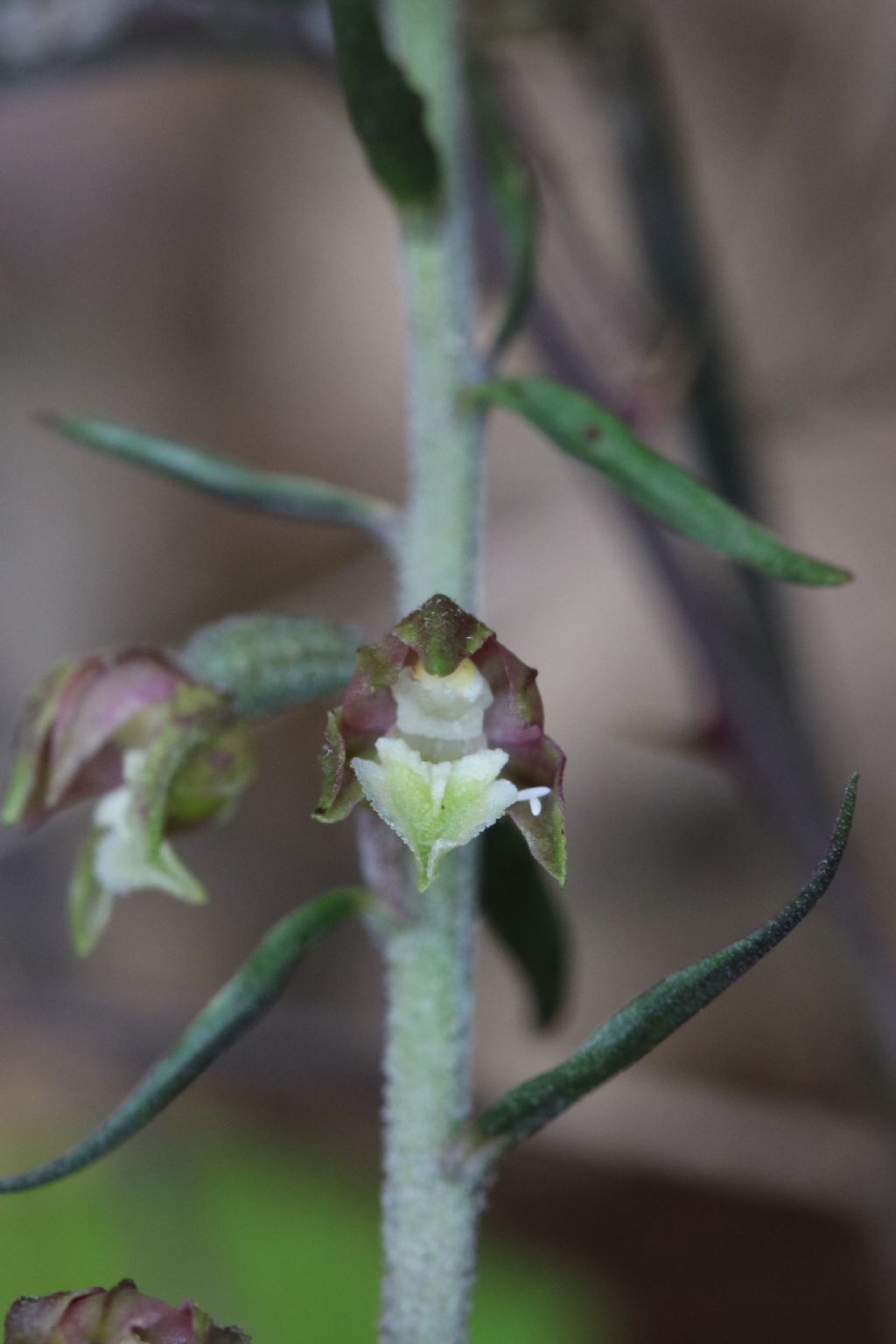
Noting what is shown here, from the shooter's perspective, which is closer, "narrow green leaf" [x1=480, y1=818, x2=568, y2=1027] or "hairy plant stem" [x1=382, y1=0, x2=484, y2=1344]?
"hairy plant stem" [x1=382, y1=0, x2=484, y2=1344]

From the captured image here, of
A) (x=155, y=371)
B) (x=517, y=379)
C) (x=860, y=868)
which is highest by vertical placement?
(x=155, y=371)

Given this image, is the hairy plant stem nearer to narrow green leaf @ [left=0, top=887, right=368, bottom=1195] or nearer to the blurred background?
narrow green leaf @ [left=0, top=887, right=368, bottom=1195]

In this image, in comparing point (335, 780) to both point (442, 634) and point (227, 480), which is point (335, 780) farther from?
point (227, 480)

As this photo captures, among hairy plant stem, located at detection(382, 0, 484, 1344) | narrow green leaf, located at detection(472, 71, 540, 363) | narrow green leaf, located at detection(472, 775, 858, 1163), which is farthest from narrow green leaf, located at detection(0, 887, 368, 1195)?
narrow green leaf, located at detection(472, 71, 540, 363)

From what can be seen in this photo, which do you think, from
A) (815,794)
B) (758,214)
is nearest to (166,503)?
(758,214)

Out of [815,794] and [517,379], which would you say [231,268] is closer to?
[815,794]

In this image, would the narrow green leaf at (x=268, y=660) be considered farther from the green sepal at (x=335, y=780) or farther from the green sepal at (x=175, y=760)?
the green sepal at (x=335, y=780)

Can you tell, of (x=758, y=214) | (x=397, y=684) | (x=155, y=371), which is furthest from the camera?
(x=155, y=371)

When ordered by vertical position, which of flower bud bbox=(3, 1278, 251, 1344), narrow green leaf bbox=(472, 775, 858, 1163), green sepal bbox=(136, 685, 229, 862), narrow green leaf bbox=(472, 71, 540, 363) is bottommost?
flower bud bbox=(3, 1278, 251, 1344)
